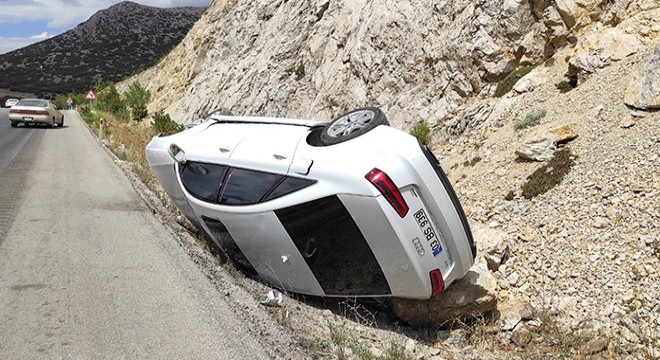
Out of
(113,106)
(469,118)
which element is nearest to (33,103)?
(113,106)

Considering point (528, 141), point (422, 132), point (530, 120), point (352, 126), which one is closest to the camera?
point (352, 126)

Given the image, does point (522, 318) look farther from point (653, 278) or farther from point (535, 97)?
point (535, 97)

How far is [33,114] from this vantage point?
77.2 ft

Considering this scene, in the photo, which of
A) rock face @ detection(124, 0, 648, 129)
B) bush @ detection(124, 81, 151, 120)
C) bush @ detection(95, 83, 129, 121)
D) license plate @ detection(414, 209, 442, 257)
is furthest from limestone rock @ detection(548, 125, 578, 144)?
bush @ detection(124, 81, 151, 120)

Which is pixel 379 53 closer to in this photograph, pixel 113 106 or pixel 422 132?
pixel 422 132

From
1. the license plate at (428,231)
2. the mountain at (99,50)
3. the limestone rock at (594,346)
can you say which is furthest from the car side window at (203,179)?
the mountain at (99,50)

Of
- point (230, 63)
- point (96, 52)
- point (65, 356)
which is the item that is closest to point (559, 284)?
point (65, 356)

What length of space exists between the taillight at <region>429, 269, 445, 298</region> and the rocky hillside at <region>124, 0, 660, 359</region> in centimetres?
63

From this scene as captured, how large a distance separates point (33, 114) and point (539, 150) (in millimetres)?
23451

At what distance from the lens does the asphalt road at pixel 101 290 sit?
3637 millimetres

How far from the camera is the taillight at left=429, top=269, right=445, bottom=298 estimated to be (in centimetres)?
434

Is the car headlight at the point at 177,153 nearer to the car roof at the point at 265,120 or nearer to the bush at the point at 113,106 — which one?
the car roof at the point at 265,120

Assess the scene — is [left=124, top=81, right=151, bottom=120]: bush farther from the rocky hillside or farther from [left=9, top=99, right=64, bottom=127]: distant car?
the rocky hillside

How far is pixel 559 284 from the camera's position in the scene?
6398mm
